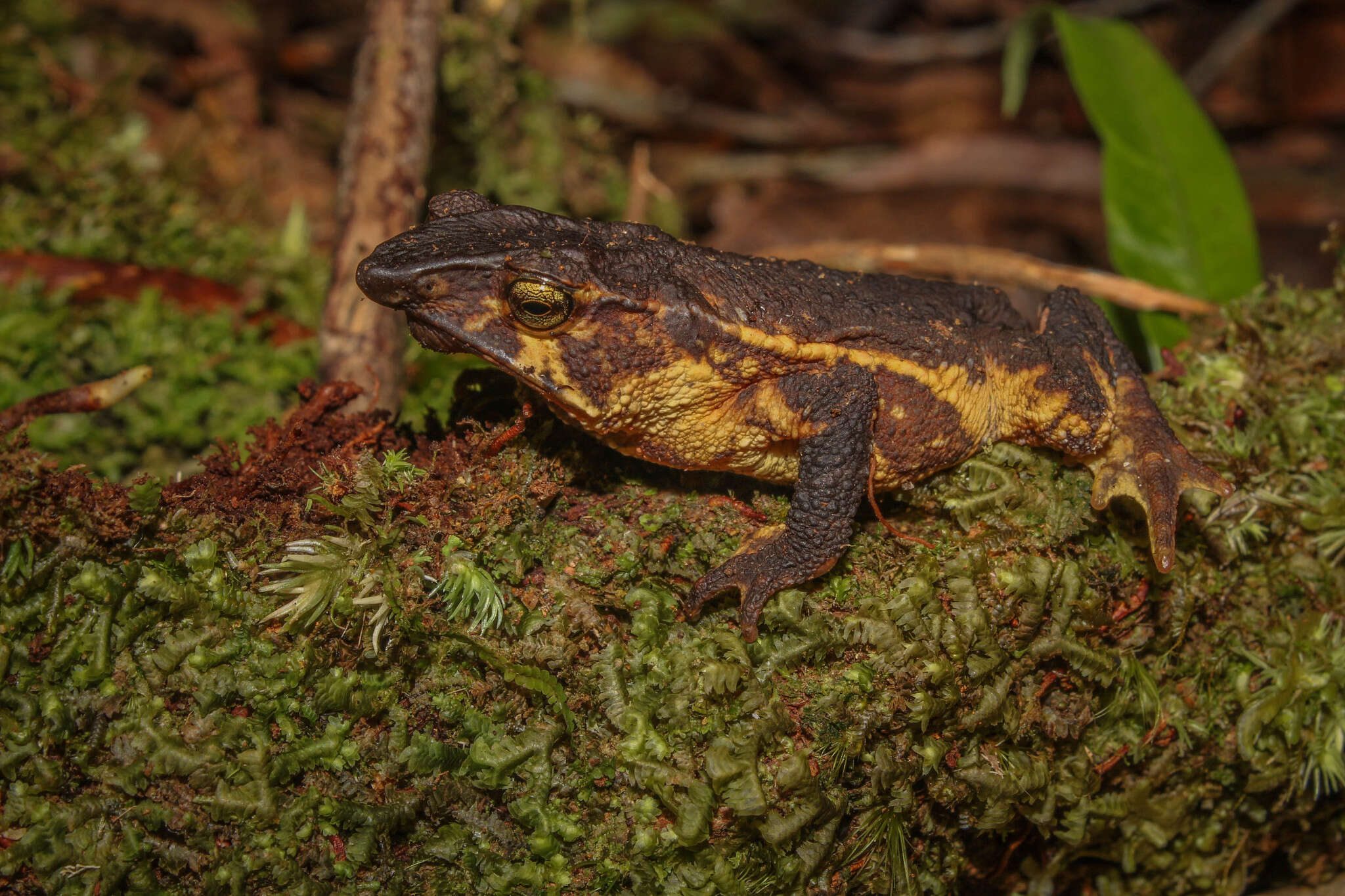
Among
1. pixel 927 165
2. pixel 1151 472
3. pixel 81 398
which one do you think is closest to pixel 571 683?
pixel 1151 472

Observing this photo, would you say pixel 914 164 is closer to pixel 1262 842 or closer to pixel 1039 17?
pixel 1039 17

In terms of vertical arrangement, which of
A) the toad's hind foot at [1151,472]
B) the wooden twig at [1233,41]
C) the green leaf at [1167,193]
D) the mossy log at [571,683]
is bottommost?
the mossy log at [571,683]

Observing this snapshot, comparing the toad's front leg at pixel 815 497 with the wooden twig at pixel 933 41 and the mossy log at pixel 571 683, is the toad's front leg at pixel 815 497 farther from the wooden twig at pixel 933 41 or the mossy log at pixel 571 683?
the wooden twig at pixel 933 41

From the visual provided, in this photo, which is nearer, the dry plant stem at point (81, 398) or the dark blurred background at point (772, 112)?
the dry plant stem at point (81, 398)

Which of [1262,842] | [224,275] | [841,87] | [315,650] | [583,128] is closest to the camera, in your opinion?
[315,650]

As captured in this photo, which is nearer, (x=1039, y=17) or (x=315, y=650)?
(x=315, y=650)

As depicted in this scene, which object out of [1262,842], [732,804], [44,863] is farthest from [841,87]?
[44,863]

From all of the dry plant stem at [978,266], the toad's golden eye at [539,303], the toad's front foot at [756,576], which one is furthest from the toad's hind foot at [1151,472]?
the toad's golden eye at [539,303]

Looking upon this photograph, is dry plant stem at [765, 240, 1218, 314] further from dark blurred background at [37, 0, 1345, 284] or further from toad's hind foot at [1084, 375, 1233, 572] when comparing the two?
dark blurred background at [37, 0, 1345, 284]
